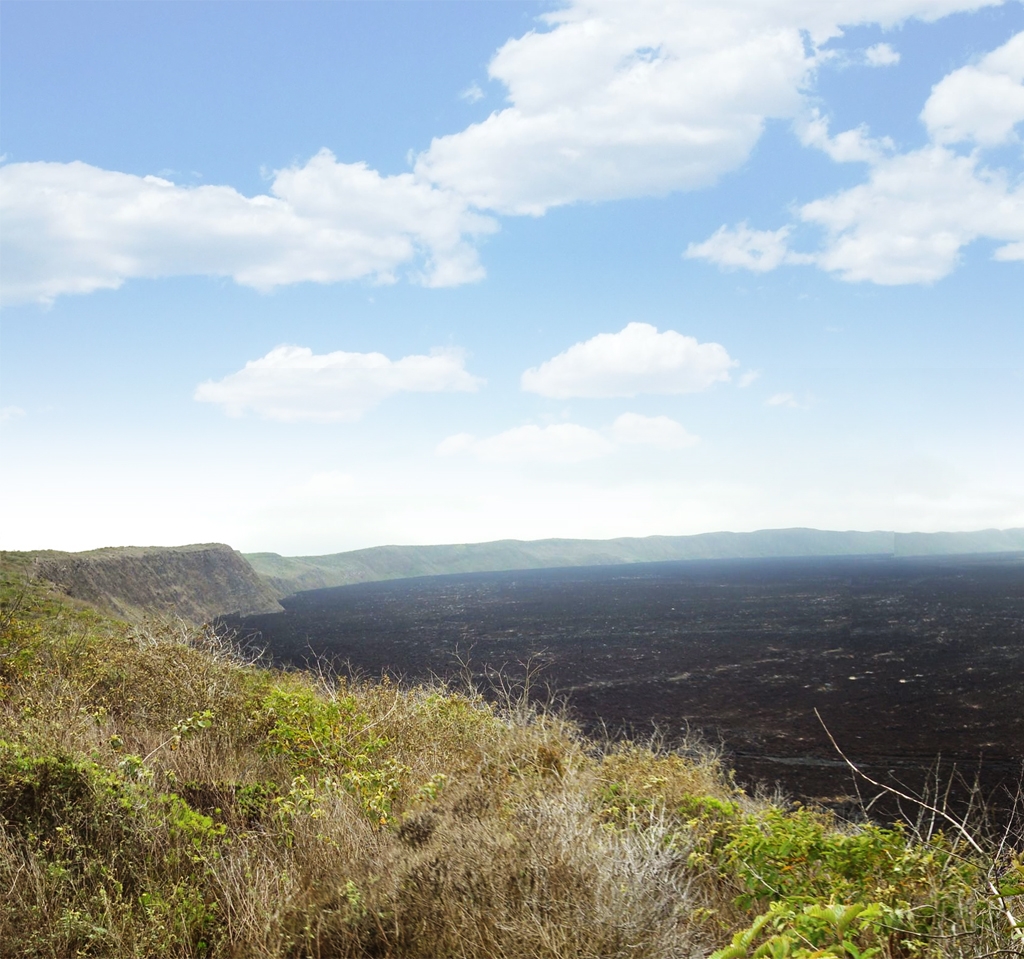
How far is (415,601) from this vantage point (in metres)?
112

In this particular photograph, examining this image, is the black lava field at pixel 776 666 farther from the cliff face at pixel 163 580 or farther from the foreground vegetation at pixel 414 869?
the foreground vegetation at pixel 414 869

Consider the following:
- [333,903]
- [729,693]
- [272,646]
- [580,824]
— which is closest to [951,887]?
[580,824]

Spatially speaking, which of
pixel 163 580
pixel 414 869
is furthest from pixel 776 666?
pixel 163 580

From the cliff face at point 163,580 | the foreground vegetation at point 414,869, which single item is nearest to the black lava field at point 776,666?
the cliff face at point 163,580

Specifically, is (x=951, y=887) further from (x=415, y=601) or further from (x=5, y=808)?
(x=415, y=601)

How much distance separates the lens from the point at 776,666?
4088 cm

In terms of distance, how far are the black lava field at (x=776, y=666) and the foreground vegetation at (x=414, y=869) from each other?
13.8 m

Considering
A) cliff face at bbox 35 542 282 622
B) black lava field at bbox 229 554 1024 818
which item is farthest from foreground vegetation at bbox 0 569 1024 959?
cliff face at bbox 35 542 282 622

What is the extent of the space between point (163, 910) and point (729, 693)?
33.6 meters

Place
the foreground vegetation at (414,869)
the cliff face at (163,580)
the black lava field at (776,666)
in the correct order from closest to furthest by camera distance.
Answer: the foreground vegetation at (414,869) < the black lava field at (776,666) < the cliff face at (163,580)

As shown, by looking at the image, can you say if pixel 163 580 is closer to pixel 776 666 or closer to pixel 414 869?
pixel 776 666

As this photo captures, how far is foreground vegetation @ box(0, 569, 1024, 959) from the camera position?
3.41m

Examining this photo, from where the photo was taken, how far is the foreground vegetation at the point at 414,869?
11.2 feet

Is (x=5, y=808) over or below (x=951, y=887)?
over
